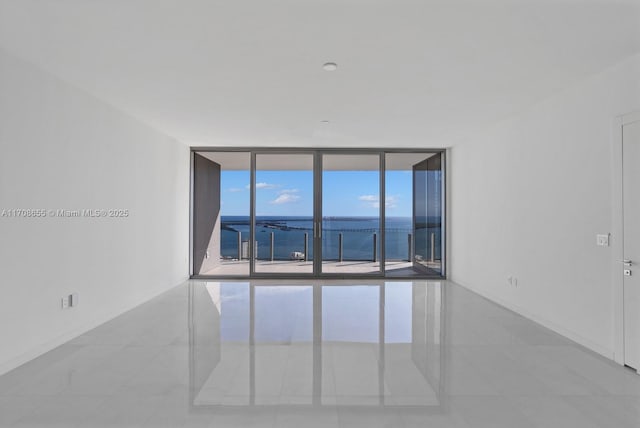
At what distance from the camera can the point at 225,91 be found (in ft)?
12.2

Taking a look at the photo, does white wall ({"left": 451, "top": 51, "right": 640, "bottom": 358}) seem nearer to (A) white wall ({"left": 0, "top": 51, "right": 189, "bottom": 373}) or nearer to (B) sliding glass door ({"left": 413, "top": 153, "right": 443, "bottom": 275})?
(B) sliding glass door ({"left": 413, "top": 153, "right": 443, "bottom": 275})

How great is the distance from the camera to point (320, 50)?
2816 millimetres

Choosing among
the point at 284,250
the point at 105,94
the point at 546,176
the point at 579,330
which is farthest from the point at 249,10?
the point at 284,250

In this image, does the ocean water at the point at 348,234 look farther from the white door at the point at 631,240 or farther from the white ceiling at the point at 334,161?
the white door at the point at 631,240

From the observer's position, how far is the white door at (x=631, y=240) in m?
2.88

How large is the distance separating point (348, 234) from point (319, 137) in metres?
2.42

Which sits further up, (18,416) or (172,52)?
(172,52)

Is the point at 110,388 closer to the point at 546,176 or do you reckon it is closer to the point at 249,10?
the point at 249,10

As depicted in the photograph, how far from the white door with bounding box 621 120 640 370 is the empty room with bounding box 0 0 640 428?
2 cm

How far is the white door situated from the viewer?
2875mm

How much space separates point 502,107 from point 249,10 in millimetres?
3245

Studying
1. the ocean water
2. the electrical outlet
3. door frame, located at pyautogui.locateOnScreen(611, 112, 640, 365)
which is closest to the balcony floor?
the ocean water

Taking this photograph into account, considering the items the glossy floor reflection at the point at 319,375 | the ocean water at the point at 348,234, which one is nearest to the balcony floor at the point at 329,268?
the ocean water at the point at 348,234

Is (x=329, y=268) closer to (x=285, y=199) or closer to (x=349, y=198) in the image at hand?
(x=349, y=198)
